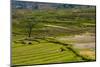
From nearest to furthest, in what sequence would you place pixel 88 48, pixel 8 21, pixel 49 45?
pixel 8 21 < pixel 49 45 < pixel 88 48

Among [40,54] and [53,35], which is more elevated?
[53,35]

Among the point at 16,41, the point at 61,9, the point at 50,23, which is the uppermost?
Answer: the point at 61,9

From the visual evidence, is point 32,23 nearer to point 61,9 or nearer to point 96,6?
point 61,9

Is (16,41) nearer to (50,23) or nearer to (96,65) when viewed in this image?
(50,23)

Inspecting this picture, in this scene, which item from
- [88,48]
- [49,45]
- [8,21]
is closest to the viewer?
[8,21]

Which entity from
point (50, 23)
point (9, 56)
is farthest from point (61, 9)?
point (9, 56)

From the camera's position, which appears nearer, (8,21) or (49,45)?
(8,21)

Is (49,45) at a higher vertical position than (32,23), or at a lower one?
lower

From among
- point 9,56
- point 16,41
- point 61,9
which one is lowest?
point 9,56

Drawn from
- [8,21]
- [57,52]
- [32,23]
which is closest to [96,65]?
[57,52]
